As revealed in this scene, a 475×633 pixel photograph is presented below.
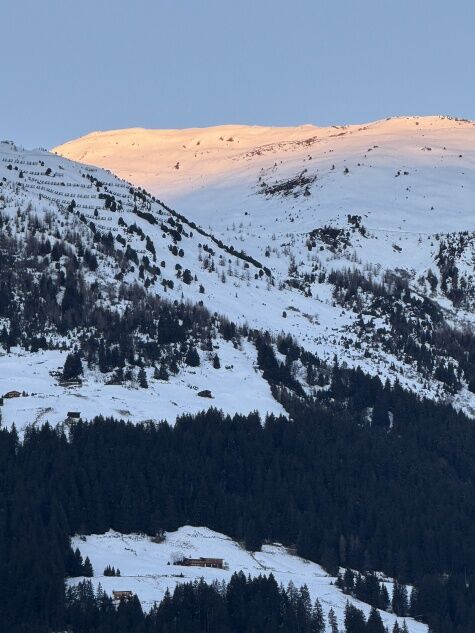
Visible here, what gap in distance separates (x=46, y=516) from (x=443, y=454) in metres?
51.1

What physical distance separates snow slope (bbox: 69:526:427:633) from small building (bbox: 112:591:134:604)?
1029 mm

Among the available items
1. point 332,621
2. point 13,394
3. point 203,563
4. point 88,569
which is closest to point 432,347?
point 13,394

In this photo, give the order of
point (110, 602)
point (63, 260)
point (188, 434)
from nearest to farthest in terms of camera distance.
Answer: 1. point (110, 602)
2. point (188, 434)
3. point (63, 260)

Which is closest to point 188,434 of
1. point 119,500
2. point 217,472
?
point 217,472

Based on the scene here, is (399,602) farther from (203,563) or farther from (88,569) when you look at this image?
(88,569)

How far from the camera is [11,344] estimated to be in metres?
171

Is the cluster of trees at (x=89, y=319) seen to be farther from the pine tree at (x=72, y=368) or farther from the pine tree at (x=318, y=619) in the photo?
the pine tree at (x=318, y=619)

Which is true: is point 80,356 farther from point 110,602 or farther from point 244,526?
point 110,602

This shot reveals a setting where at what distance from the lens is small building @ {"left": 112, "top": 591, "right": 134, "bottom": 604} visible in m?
118

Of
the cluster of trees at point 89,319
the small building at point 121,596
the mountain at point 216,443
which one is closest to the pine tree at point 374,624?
the mountain at point 216,443

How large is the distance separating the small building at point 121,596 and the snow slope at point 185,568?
1.03 meters

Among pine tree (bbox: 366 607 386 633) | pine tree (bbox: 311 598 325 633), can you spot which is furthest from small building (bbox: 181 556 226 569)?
pine tree (bbox: 366 607 386 633)

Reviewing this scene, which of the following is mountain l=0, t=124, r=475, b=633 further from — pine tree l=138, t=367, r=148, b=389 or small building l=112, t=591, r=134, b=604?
small building l=112, t=591, r=134, b=604

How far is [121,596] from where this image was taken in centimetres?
11862
